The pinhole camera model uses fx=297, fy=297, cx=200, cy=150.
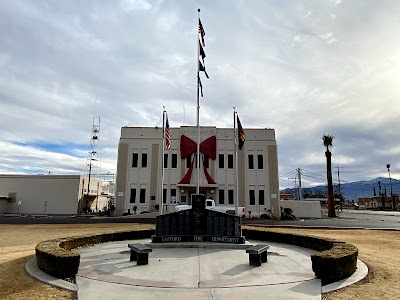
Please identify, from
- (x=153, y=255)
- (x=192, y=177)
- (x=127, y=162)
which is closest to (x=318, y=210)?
(x=192, y=177)

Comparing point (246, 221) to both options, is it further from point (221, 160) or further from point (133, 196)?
point (133, 196)

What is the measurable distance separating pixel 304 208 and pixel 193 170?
1797 centimetres

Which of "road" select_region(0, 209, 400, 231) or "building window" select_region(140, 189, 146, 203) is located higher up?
"building window" select_region(140, 189, 146, 203)

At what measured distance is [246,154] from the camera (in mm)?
41219

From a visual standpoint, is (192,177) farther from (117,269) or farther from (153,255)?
(117,269)

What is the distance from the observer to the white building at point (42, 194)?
45.0 m

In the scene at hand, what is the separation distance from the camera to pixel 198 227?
14.7 metres

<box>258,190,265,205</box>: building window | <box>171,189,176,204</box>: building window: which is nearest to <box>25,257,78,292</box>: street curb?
<box>171,189,176,204</box>: building window

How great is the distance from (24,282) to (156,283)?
3.35m

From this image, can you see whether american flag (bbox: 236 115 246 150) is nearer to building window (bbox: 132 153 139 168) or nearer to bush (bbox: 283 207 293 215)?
building window (bbox: 132 153 139 168)

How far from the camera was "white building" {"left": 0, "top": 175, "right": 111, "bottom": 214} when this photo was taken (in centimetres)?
4497

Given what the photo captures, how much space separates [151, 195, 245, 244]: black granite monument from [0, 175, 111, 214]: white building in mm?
34510

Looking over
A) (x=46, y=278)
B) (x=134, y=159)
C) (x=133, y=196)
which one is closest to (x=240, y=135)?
(x=46, y=278)

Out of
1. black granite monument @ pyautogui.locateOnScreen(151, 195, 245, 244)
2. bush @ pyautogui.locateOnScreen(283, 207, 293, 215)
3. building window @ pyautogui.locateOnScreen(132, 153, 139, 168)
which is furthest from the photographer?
bush @ pyautogui.locateOnScreen(283, 207, 293, 215)
